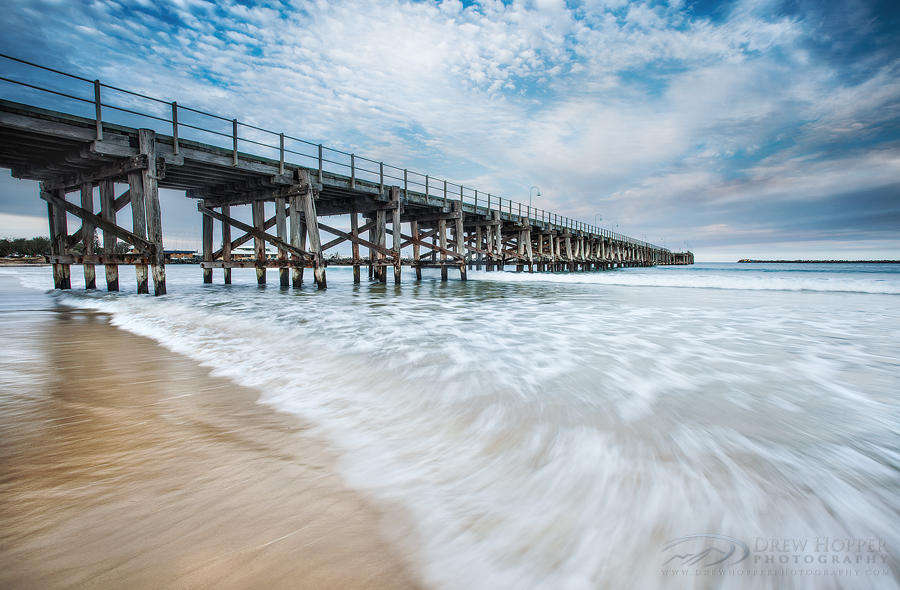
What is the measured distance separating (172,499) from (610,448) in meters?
1.98

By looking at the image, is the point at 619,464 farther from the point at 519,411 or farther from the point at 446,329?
the point at 446,329

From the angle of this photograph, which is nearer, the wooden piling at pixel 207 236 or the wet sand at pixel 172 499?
the wet sand at pixel 172 499

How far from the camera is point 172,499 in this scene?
1493 millimetres

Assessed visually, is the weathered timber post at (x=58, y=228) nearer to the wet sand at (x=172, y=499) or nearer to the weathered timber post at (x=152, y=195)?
the weathered timber post at (x=152, y=195)

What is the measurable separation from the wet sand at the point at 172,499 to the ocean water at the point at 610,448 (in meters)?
0.18

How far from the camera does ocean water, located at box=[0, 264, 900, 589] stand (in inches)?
49.3

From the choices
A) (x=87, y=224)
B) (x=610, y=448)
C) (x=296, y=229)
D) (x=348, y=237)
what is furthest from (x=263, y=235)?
(x=610, y=448)

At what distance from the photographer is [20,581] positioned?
1.07 meters

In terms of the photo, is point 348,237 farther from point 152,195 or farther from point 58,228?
point 58,228

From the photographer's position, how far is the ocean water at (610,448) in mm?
1252

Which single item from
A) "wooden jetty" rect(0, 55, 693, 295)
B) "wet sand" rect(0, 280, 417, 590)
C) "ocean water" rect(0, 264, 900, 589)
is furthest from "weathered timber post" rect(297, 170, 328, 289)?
"wet sand" rect(0, 280, 417, 590)

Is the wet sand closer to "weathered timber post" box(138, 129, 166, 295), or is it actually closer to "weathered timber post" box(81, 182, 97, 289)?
"weathered timber post" box(138, 129, 166, 295)

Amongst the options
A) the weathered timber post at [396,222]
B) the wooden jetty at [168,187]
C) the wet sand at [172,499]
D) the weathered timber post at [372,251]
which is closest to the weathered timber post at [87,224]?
the wooden jetty at [168,187]

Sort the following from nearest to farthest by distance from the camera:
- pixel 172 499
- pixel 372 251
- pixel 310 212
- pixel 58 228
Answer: pixel 172 499 < pixel 58 228 < pixel 310 212 < pixel 372 251
